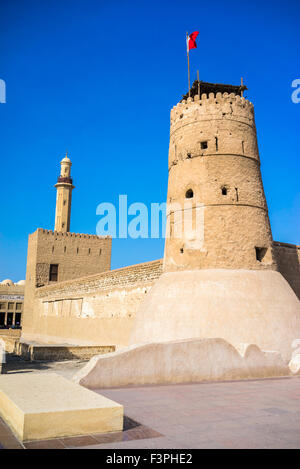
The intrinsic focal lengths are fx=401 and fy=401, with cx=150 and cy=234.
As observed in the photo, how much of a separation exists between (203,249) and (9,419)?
7065 millimetres

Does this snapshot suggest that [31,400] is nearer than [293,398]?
Yes

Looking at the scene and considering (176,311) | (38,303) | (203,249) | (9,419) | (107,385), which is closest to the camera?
(9,419)

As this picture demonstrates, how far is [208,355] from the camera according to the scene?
22.7 feet

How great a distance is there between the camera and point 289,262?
13.1 m

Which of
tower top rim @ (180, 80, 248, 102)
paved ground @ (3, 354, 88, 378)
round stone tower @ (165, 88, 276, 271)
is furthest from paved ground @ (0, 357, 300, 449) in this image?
tower top rim @ (180, 80, 248, 102)

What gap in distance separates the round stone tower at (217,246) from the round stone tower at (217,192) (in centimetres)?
3

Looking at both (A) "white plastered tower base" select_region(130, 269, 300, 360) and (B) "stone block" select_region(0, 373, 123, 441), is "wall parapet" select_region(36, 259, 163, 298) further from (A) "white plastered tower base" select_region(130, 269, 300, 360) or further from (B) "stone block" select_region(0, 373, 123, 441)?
(B) "stone block" select_region(0, 373, 123, 441)

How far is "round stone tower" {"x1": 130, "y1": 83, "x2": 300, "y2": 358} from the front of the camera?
9.11m

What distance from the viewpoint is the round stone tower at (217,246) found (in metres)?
9.11

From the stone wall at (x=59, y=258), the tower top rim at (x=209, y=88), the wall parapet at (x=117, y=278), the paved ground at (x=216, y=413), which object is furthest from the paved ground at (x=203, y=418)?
the stone wall at (x=59, y=258)

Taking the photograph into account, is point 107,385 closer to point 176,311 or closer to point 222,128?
point 176,311

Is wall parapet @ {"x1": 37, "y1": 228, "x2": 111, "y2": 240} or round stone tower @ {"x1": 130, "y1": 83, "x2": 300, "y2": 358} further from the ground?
wall parapet @ {"x1": 37, "y1": 228, "x2": 111, "y2": 240}

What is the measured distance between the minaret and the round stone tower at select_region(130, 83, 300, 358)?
66.2 feet

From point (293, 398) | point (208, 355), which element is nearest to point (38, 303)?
point (208, 355)
